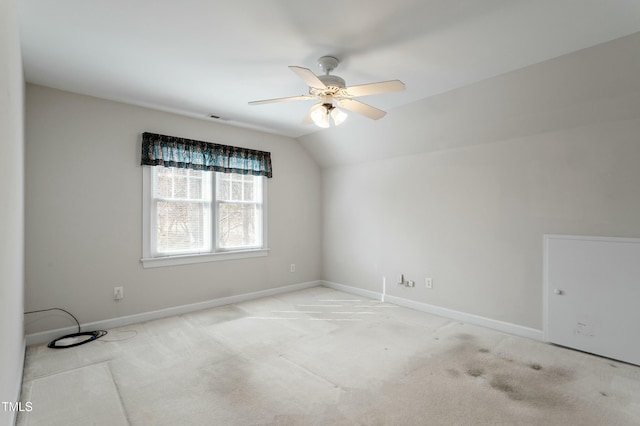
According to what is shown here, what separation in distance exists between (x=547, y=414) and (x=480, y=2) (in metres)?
2.63

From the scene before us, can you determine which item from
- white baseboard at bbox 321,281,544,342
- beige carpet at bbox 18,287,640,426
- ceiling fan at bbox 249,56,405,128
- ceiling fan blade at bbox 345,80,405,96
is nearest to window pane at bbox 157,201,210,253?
beige carpet at bbox 18,287,640,426

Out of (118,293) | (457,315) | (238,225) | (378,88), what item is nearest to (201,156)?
(238,225)

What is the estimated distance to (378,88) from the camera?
2.35 metres

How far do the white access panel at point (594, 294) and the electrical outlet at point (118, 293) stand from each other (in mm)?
4549

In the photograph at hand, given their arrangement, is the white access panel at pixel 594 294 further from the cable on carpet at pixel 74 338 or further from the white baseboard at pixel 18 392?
the cable on carpet at pixel 74 338

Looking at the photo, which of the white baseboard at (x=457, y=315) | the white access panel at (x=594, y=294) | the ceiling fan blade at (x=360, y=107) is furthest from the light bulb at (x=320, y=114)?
the white baseboard at (x=457, y=315)

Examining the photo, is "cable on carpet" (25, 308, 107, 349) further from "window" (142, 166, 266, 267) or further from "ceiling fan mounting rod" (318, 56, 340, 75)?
"ceiling fan mounting rod" (318, 56, 340, 75)

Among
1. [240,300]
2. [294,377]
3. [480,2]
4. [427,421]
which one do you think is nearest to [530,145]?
[480,2]

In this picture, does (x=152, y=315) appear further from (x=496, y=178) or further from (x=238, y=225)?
(x=496, y=178)

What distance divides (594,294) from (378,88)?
2.73 metres

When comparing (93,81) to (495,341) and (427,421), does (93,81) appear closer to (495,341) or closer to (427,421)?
(427,421)

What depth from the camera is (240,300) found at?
15.1 ft

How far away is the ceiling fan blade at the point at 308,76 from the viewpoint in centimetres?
206

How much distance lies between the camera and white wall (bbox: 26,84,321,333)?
10.4 ft
